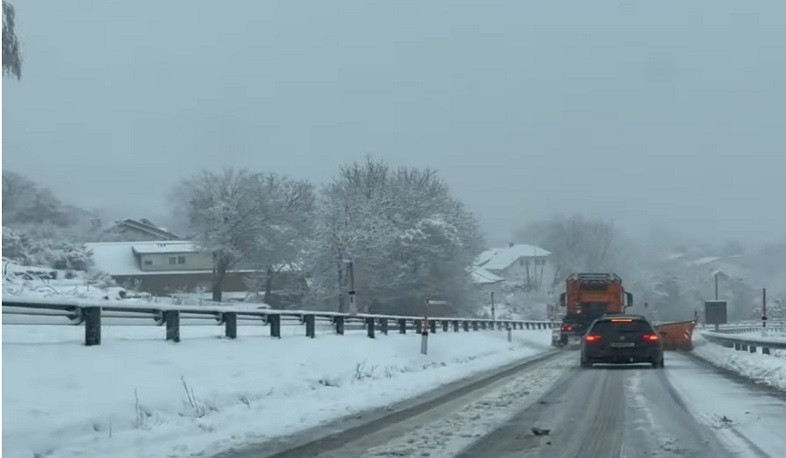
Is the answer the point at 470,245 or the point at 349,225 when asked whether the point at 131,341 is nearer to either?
the point at 349,225

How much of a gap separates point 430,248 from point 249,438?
59.7m

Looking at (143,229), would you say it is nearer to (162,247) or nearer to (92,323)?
(162,247)

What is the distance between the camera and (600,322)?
92.8 feet

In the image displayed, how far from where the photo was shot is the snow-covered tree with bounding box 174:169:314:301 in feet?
244

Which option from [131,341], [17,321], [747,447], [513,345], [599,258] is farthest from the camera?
[599,258]

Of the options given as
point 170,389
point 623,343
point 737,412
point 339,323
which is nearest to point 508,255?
point 623,343

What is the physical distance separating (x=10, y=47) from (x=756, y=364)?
18665 millimetres

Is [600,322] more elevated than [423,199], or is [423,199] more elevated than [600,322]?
[423,199]

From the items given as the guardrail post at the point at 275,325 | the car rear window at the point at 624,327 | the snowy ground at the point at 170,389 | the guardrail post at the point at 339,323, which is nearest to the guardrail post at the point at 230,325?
the snowy ground at the point at 170,389

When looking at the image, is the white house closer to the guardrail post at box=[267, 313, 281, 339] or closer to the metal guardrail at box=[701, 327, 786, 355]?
the metal guardrail at box=[701, 327, 786, 355]

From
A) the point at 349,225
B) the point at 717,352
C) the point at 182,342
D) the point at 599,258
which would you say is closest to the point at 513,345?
the point at 717,352

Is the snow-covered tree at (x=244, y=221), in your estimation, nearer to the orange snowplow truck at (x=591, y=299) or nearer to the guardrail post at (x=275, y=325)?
the orange snowplow truck at (x=591, y=299)

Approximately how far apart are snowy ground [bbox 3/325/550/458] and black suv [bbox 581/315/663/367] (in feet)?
21.4

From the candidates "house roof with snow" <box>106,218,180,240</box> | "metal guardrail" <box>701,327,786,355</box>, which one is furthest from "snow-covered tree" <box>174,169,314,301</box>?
"metal guardrail" <box>701,327,786,355</box>
